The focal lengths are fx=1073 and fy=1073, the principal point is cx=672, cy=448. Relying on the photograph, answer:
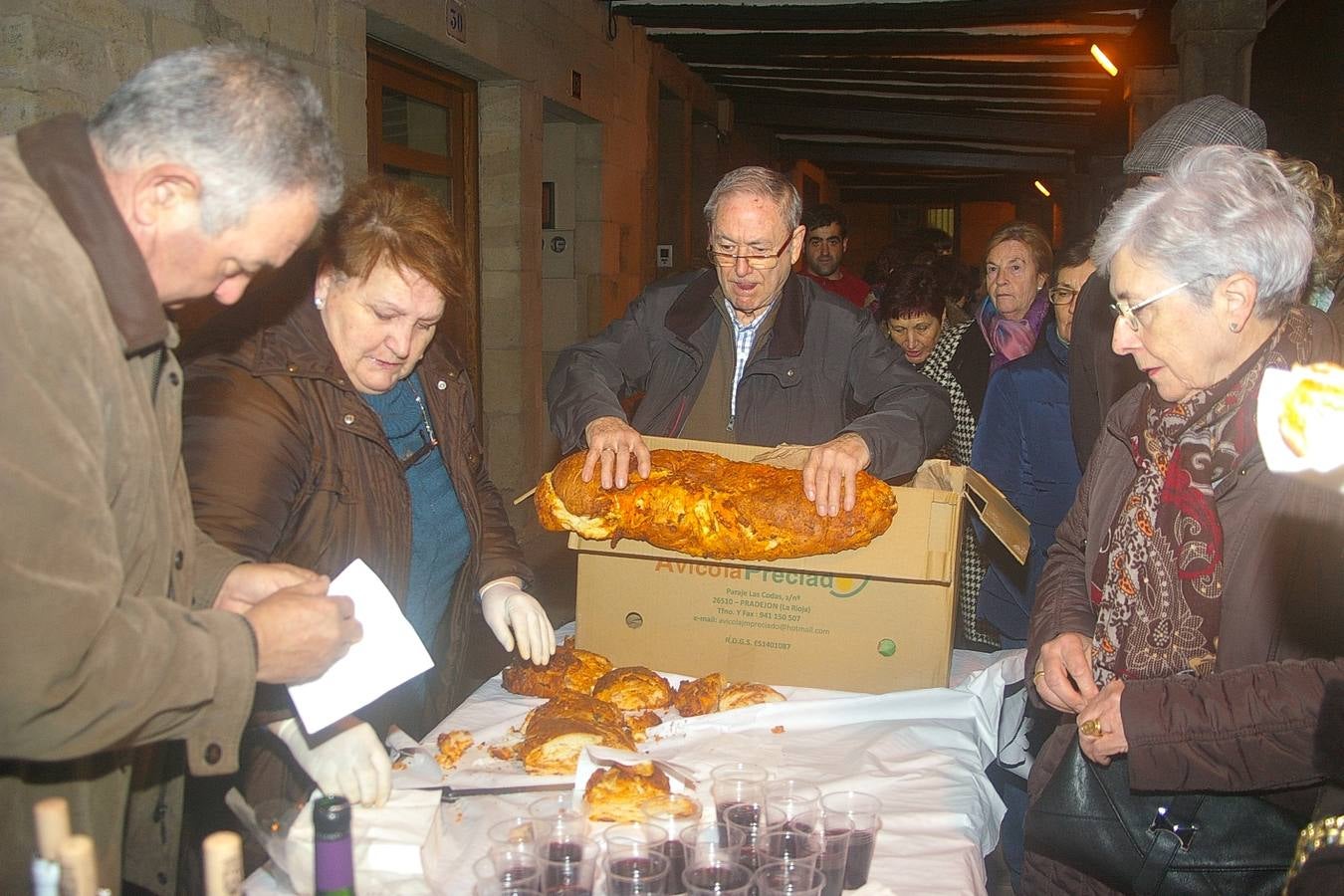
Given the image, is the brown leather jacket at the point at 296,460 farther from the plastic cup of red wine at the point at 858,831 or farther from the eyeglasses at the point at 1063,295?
the eyeglasses at the point at 1063,295

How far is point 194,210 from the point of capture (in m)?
1.40

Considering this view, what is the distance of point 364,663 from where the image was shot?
1.75 meters

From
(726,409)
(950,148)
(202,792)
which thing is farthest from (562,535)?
(950,148)

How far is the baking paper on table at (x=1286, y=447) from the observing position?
0.82 meters

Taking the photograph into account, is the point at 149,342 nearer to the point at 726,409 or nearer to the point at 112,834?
the point at 112,834

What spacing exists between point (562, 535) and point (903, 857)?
648 centimetres

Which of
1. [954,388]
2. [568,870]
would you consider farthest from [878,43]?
[568,870]

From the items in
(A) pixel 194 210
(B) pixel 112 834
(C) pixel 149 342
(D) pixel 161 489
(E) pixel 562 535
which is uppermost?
(A) pixel 194 210

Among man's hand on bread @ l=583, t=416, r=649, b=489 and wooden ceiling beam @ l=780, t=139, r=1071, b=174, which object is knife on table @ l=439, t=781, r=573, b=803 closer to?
man's hand on bread @ l=583, t=416, r=649, b=489

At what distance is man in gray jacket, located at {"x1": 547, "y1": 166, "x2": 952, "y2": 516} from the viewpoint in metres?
2.91

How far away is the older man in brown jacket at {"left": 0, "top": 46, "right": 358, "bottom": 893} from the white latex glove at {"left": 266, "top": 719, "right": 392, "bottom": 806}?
10.8 inches

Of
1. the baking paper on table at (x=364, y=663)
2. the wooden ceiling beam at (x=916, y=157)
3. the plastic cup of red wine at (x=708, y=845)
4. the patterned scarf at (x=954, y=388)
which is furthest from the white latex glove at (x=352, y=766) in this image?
the wooden ceiling beam at (x=916, y=157)

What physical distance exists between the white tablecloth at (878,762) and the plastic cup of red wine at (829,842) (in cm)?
9

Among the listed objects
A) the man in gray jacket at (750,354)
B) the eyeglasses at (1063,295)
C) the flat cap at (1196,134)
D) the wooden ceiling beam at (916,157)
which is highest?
the wooden ceiling beam at (916,157)
